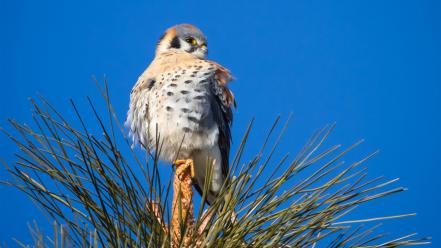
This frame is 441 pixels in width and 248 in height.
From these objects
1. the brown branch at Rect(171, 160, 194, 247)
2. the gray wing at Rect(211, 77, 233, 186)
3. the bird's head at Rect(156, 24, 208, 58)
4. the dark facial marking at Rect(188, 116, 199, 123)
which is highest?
the bird's head at Rect(156, 24, 208, 58)

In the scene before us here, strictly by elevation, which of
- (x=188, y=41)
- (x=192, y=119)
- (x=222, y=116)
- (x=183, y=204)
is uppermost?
(x=188, y=41)

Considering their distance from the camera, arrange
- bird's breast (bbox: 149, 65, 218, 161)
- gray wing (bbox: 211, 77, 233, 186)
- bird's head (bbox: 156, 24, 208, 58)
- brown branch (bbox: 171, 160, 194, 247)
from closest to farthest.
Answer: brown branch (bbox: 171, 160, 194, 247), bird's breast (bbox: 149, 65, 218, 161), gray wing (bbox: 211, 77, 233, 186), bird's head (bbox: 156, 24, 208, 58)

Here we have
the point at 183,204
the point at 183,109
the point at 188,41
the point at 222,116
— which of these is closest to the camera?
the point at 183,204

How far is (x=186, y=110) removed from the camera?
3.42 meters

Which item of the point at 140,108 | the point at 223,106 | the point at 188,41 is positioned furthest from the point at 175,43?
the point at 140,108

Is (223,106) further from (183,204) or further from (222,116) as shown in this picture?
(183,204)

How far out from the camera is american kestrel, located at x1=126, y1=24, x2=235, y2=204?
339 centimetres

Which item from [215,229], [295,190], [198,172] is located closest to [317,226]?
[295,190]

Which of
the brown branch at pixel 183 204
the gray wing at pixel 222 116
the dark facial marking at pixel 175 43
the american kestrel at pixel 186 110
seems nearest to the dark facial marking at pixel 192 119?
the american kestrel at pixel 186 110

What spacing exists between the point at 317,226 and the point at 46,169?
814 mm

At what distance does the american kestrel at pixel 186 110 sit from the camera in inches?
133

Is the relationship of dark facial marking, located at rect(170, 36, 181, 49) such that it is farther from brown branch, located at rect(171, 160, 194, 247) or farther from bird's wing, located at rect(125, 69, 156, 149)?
brown branch, located at rect(171, 160, 194, 247)

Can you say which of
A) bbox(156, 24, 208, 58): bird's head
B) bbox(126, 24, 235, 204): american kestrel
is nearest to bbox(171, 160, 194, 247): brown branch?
bbox(126, 24, 235, 204): american kestrel

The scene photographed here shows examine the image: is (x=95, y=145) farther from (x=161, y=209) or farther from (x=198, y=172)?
(x=198, y=172)
